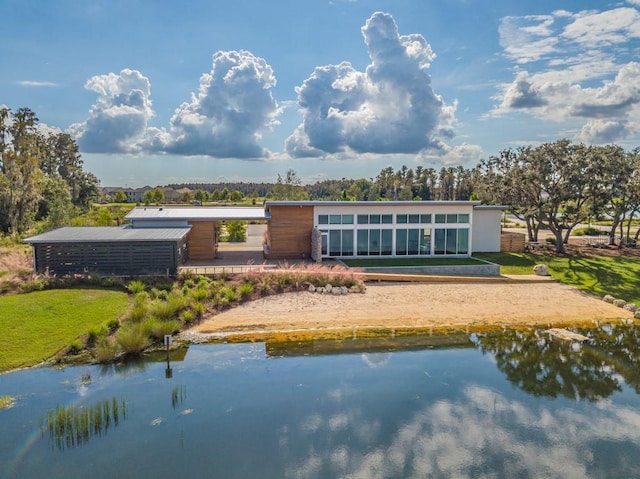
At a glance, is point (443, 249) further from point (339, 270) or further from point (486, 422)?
point (486, 422)

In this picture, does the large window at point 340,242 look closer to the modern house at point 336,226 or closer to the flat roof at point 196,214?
the modern house at point 336,226

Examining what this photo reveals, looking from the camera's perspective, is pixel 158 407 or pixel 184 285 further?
pixel 184 285

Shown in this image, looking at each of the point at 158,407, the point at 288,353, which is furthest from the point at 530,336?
the point at 158,407

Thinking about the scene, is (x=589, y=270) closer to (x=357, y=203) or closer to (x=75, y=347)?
(x=357, y=203)

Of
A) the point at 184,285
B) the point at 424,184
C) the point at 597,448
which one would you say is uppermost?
the point at 424,184

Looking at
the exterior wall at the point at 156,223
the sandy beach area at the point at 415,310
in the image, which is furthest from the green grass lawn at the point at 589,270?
the exterior wall at the point at 156,223

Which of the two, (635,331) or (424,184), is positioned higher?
(424,184)
